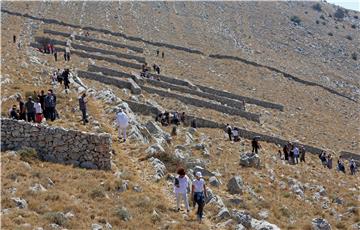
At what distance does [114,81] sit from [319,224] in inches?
1120

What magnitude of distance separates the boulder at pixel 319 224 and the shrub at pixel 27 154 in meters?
9.21

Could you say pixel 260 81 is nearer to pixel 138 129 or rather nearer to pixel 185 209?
A: pixel 138 129

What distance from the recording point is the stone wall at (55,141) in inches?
721

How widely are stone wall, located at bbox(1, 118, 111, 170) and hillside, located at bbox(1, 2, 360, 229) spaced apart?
2.37 ft

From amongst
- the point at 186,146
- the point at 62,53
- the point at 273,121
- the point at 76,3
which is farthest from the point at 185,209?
the point at 76,3

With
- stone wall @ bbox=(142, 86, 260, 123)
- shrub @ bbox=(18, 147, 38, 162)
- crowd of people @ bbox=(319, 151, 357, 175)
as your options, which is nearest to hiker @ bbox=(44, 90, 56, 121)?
shrub @ bbox=(18, 147, 38, 162)

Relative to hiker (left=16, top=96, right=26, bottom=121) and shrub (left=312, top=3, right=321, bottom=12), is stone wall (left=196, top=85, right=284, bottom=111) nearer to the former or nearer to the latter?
hiker (left=16, top=96, right=26, bottom=121)

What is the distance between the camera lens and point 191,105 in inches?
1775

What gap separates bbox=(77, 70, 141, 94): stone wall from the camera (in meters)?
42.2

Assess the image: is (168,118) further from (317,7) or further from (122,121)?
(317,7)

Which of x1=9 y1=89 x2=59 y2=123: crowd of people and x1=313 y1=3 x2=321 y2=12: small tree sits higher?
x1=313 y1=3 x2=321 y2=12: small tree

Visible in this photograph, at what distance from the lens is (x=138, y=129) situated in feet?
81.3

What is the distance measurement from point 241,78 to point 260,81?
107 inches

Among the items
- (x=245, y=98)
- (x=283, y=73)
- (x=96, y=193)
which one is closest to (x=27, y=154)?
(x=96, y=193)
